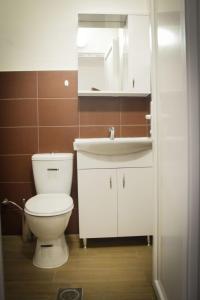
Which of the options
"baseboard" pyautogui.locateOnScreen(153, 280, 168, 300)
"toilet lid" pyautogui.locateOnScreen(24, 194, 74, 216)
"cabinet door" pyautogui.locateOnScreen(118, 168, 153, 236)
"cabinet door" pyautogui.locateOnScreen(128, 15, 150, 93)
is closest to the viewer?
"baseboard" pyautogui.locateOnScreen(153, 280, 168, 300)

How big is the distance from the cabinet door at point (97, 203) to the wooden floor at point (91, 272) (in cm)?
17

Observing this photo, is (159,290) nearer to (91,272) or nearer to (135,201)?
(91,272)

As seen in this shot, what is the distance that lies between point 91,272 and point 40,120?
52.4 inches

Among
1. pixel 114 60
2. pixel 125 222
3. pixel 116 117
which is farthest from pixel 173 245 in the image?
pixel 114 60

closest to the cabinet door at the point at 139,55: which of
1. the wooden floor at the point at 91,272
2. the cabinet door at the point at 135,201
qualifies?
the cabinet door at the point at 135,201

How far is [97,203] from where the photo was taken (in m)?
2.15

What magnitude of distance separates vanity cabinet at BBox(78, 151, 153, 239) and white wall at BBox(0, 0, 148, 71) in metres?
1.00

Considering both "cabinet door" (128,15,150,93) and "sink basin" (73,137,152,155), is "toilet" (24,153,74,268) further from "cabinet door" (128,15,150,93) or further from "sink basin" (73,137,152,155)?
"cabinet door" (128,15,150,93)

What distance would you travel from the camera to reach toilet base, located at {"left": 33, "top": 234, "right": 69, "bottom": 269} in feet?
6.28

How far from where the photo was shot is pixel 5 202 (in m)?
2.36

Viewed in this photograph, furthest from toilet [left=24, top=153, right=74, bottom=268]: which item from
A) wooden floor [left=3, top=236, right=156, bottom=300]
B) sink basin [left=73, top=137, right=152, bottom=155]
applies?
sink basin [left=73, top=137, right=152, bottom=155]

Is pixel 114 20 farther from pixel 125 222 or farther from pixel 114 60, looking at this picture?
pixel 125 222

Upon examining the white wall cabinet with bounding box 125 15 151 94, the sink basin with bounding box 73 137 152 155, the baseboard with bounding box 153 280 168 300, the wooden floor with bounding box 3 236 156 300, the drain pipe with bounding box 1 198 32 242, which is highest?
the white wall cabinet with bounding box 125 15 151 94

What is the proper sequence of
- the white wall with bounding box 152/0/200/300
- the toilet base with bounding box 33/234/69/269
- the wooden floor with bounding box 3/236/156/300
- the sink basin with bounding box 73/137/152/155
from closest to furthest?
the white wall with bounding box 152/0/200/300 < the wooden floor with bounding box 3/236/156/300 < the toilet base with bounding box 33/234/69/269 < the sink basin with bounding box 73/137/152/155
